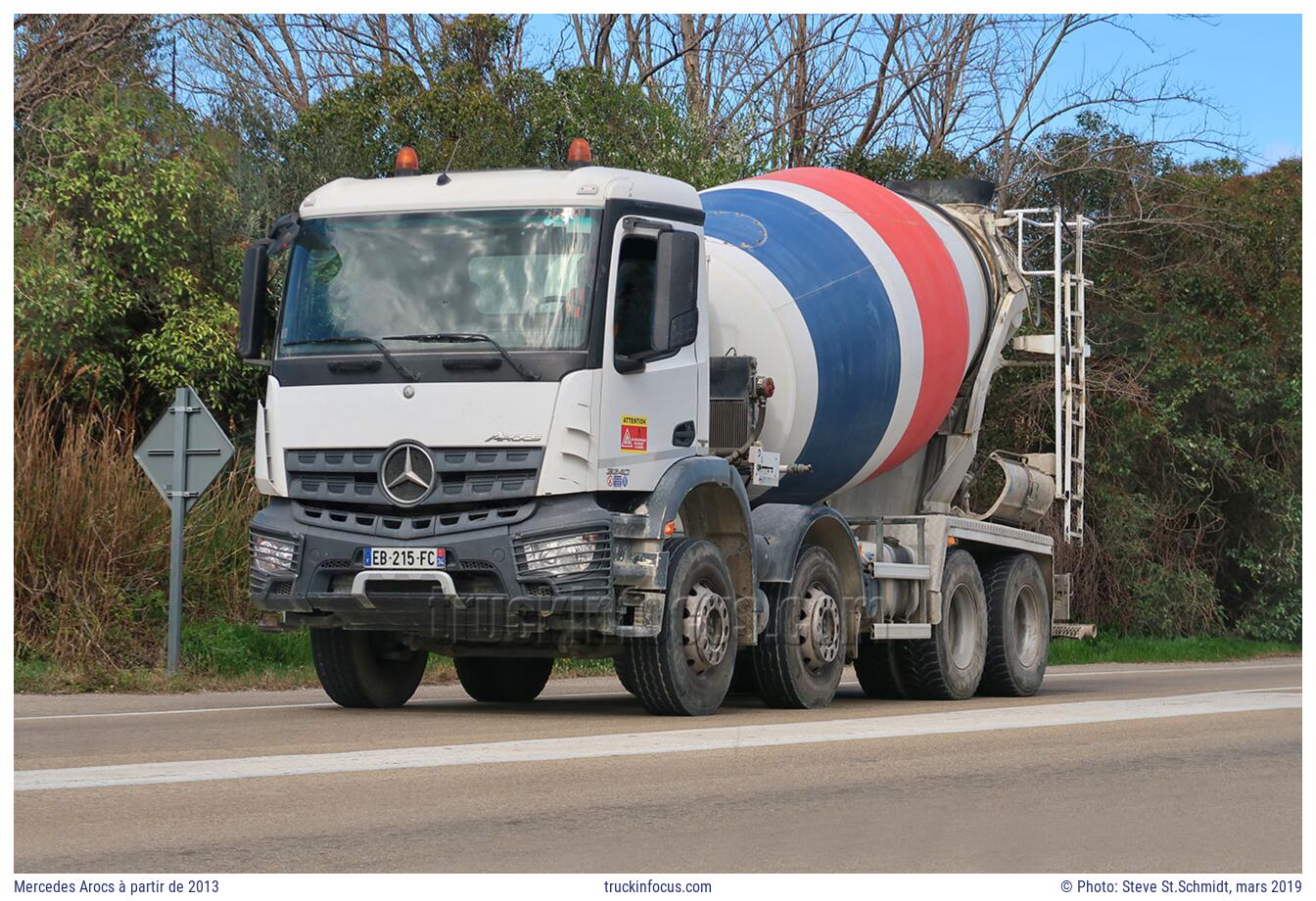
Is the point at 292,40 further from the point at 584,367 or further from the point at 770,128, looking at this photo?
the point at 584,367

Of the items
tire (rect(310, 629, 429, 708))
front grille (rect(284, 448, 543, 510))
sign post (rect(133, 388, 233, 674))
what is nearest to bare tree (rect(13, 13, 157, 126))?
sign post (rect(133, 388, 233, 674))

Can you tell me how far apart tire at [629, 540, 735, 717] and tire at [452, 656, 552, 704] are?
248 cm

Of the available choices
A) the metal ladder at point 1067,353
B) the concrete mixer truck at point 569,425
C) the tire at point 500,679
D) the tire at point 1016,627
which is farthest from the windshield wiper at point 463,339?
the metal ladder at point 1067,353

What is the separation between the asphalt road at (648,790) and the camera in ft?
21.0

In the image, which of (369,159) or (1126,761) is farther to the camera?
(369,159)

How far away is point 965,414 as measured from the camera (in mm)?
15523

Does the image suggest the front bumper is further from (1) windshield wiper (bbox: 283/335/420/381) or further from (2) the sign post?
(2) the sign post

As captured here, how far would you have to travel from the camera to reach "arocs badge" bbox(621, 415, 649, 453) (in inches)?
428

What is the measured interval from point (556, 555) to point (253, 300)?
8.32ft

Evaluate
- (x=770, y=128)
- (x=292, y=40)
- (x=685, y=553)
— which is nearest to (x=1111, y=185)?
(x=770, y=128)

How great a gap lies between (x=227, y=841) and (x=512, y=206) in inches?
208

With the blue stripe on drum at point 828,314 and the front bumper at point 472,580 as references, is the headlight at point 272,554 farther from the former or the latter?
the blue stripe on drum at point 828,314

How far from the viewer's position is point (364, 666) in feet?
40.1

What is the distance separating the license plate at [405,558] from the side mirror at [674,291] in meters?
1.64
